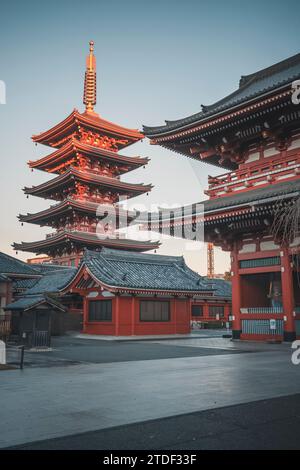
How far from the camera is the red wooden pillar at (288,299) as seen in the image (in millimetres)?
19172

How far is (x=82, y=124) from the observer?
48.5m

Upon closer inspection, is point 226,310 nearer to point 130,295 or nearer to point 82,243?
point 82,243

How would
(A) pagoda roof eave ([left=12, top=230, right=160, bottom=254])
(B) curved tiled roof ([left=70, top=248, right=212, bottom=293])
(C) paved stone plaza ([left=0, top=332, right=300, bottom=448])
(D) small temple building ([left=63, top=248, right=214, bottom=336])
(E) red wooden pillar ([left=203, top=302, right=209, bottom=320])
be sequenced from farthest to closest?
(A) pagoda roof eave ([left=12, top=230, right=160, bottom=254]) → (E) red wooden pillar ([left=203, top=302, right=209, bottom=320]) → (B) curved tiled roof ([left=70, top=248, right=212, bottom=293]) → (D) small temple building ([left=63, top=248, right=214, bottom=336]) → (C) paved stone plaza ([left=0, top=332, right=300, bottom=448])

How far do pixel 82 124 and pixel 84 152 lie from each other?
328 centimetres

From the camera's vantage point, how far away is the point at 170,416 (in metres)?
6.10

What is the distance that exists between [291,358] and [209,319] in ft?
96.1

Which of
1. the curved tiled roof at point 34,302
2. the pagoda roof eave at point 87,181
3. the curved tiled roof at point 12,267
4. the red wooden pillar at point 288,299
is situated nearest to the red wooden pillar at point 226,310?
the pagoda roof eave at point 87,181

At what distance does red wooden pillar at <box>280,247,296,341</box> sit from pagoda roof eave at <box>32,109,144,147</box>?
3246cm

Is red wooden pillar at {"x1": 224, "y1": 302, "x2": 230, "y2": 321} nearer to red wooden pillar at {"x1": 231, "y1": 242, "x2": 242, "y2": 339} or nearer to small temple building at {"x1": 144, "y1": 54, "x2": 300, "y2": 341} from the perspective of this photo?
small temple building at {"x1": 144, "y1": 54, "x2": 300, "y2": 341}

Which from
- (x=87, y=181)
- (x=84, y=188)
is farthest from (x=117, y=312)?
(x=84, y=188)

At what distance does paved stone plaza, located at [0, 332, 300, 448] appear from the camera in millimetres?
5848

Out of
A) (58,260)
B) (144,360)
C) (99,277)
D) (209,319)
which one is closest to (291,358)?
(144,360)

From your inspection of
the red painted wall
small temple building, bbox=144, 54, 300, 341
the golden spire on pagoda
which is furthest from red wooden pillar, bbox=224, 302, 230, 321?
the golden spire on pagoda

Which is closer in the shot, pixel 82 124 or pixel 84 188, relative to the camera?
pixel 82 124
